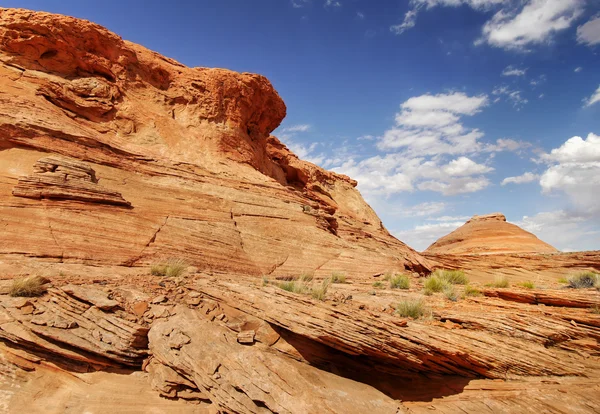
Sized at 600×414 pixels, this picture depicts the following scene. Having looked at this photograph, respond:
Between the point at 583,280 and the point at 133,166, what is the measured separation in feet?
56.9

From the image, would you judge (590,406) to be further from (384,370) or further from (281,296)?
(281,296)

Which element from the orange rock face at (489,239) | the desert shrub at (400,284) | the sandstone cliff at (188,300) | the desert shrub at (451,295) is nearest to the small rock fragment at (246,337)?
the sandstone cliff at (188,300)

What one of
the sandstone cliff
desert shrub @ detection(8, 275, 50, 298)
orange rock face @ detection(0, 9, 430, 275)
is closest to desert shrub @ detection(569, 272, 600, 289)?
the sandstone cliff

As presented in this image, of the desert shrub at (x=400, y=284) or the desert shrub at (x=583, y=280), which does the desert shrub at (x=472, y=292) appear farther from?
the desert shrub at (x=583, y=280)

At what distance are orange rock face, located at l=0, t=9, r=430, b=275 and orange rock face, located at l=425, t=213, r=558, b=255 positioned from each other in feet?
77.4

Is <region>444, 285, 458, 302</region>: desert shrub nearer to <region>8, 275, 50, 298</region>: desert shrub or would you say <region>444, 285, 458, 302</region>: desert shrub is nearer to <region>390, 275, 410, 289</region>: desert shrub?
<region>390, 275, 410, 289</region>: desert shrub

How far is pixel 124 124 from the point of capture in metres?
17.4

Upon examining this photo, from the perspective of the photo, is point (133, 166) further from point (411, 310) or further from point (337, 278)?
point (411, 310)

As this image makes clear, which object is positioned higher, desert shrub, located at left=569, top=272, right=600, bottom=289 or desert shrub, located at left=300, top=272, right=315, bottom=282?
desert shrub, located at left=569, top=272, right=600, bottom=289

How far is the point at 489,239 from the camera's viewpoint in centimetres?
4538

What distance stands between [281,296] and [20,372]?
481 cm

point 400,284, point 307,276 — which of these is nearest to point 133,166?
point 307,276

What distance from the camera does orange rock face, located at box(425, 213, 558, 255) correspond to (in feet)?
136

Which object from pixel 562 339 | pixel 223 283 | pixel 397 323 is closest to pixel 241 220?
pixel 223 283
